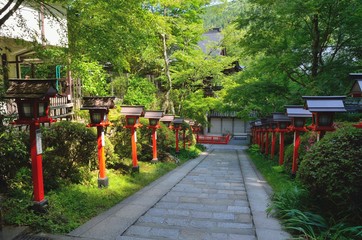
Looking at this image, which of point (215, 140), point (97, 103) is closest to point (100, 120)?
point (97, 103)

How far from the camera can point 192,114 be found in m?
24.1

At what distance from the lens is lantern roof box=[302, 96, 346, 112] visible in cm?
668

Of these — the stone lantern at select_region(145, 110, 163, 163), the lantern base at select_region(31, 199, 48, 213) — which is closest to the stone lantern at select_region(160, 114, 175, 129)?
the stone lantern at select_region(145, 110, 163, 163)

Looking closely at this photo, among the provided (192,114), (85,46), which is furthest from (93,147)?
(192,114)

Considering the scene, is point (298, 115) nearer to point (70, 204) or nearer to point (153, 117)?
point (153, 117)

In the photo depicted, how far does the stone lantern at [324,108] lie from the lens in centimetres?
669

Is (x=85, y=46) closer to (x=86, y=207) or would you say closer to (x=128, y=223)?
(x=86, y=207)

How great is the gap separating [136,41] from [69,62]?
1990mm

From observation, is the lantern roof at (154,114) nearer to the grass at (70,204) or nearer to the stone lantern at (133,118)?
the stone lantern at (133,118)

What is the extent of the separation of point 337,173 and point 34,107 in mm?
5468

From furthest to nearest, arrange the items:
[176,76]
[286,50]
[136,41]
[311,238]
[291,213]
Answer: [176,76] → [286,50] → [136,41] → [291,213] → [311,238]

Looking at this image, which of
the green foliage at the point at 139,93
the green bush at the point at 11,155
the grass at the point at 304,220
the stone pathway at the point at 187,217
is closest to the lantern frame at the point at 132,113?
the stone pathway at the point at 187,217

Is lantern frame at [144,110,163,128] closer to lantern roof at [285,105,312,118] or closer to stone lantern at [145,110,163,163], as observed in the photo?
stone lantern at [145,110,163,163]

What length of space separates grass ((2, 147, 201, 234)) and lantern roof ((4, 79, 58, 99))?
2.04 m
